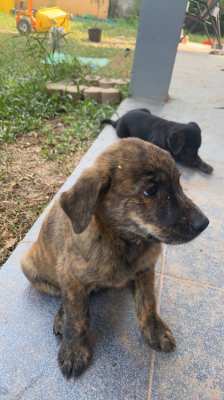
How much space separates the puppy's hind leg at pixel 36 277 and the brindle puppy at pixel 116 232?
105 mm

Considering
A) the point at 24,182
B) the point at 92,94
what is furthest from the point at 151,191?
the point at 92,94

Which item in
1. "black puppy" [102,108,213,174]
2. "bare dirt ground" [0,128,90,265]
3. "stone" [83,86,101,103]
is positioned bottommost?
"bare dirt ground" [0,128,90,265]

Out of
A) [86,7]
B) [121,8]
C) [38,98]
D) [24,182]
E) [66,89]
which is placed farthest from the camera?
[86,7]

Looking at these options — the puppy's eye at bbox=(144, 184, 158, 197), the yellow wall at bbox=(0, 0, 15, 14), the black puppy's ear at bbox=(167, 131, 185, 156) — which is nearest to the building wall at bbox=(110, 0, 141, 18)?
the yellow wall at bbox=(0, 0, 15, 14)

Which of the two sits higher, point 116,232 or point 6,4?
point 116,232

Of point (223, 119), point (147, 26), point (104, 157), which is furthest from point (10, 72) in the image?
point (104, 157)

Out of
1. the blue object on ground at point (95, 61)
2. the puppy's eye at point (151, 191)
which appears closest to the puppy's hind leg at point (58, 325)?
the puppy's eye at point (151, 191)

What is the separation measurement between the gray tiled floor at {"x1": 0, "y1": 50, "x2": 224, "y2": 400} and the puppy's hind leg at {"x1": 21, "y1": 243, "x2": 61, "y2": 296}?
0.08m

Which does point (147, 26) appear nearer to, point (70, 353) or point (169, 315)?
point (169, 315)

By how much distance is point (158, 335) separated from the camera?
2016 millimetres

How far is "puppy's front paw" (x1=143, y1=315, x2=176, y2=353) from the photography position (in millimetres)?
2004

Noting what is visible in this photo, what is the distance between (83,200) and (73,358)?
89cm

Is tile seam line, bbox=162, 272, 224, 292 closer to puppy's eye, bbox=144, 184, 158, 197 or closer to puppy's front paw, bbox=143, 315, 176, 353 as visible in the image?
puppy's front paw, bbox=143, 315, 176, 353

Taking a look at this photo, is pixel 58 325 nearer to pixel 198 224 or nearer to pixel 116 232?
pixel 116 232
